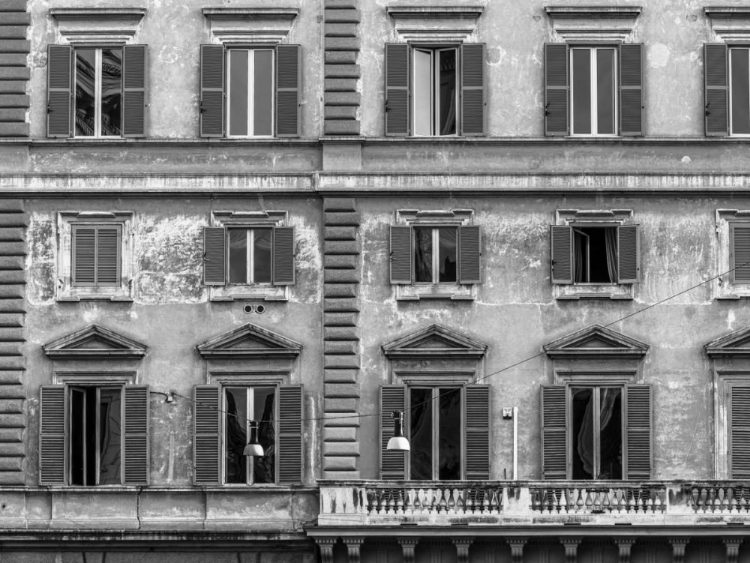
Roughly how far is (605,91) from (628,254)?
3878mm

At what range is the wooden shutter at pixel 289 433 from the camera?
1971 inches

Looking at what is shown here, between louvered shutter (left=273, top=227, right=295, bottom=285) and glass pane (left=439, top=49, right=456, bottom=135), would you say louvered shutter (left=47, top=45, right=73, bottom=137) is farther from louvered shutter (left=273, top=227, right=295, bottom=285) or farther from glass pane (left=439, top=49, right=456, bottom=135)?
glass pane (left=439, top=49, right=456, bottom=135)

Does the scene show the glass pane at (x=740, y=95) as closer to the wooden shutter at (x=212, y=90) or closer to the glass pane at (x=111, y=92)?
the wooden shutter at (x=212, y=90)

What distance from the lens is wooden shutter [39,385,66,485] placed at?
5006 centimetres

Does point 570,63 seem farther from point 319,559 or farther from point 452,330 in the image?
point 319,559

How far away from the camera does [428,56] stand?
51.5 meters

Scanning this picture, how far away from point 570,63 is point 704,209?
455 cm

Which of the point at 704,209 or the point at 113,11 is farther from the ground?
the point at 113,11

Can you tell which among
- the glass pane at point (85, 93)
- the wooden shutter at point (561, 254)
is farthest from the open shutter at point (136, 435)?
the wooden shutter at point (561, 254)

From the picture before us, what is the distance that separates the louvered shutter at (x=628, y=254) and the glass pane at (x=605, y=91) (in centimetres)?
242

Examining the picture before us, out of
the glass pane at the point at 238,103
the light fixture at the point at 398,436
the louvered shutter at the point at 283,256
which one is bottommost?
the light fixture at the point at 398,436

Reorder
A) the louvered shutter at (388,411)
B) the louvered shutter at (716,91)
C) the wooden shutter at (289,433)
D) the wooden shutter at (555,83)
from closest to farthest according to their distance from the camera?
the louvered shutter at (388,411) → the wooden shutter at (289,433) → the louvered shutter at (716,91) → the wooden shutter at (555,83)

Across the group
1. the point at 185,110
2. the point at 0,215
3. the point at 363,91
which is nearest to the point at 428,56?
the point at 363,91

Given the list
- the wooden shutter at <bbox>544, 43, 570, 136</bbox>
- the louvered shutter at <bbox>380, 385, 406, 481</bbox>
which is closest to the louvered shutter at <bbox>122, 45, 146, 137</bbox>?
the louvered shutter at <bbox>380, 385, 406, 481</bbox>
